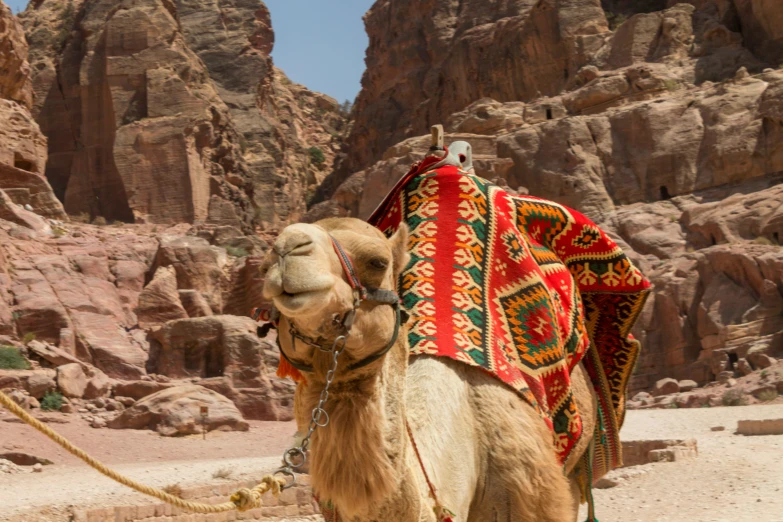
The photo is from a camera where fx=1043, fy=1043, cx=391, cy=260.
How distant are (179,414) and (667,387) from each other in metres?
11.4

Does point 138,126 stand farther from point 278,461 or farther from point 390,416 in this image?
point 390,416

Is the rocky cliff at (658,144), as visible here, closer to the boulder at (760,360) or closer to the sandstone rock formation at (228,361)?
the boulder at (760,360)

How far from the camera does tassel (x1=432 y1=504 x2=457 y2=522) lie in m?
3.39

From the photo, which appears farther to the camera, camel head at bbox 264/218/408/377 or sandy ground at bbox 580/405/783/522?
sandy ground at bbox 580/405/783/522

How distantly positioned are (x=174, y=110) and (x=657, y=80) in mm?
16663

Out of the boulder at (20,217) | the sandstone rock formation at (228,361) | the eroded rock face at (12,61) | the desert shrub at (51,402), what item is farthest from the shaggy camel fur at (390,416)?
the eroded rock face at (12,61)

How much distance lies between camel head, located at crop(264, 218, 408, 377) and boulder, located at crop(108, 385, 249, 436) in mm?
14320

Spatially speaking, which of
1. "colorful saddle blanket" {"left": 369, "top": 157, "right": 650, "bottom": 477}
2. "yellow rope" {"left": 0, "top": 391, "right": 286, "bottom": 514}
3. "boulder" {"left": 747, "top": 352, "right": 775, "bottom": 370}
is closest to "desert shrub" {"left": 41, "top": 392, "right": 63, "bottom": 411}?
"colorful saddle blanket" {"left": 369, "top": 157, "right": 650, "bottom": 477}

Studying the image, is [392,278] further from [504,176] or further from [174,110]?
[174,110]

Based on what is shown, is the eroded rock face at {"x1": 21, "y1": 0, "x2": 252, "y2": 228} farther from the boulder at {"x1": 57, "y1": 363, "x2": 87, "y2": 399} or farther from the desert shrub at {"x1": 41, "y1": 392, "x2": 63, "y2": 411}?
the desert shrub at {"x1": 41, "y1": 392, "x2": 63, "y2": 411}

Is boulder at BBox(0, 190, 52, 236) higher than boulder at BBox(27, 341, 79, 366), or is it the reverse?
boulder at BBox(0, 190, 52, 236)

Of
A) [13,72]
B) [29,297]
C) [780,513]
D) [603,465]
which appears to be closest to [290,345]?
[603,465]

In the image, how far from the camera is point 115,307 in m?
23.5

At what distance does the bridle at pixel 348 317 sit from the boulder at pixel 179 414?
1429 cm
